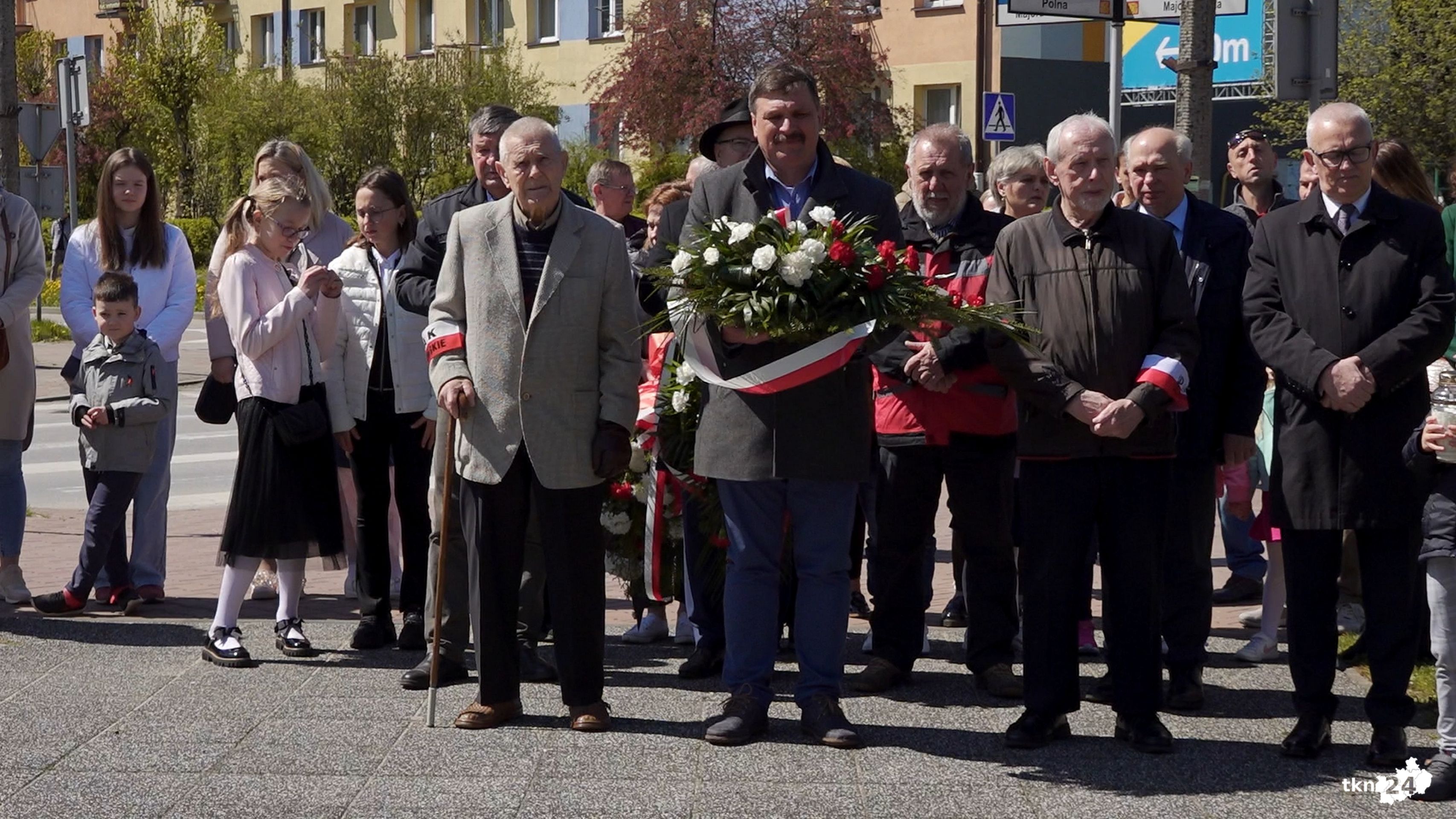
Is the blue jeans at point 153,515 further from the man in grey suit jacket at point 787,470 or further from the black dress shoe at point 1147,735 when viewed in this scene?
the black dress shoe at point 1147,735

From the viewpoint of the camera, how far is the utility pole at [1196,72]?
1163 cm

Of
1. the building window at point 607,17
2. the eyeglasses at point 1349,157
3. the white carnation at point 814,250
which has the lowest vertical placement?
the white carnation at point 814,250

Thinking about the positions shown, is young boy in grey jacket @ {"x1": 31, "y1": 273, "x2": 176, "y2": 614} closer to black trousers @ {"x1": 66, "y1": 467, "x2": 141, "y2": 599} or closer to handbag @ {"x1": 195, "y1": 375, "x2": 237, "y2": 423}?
black trousers @ {"x1": 66, "y1": 467, "x2": 141, "y2": 599}

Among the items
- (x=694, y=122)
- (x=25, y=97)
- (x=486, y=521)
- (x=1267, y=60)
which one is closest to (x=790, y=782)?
(x=486, y=521)

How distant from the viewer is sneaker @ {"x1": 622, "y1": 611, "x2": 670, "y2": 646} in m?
8.09

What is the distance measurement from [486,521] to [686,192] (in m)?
2.65

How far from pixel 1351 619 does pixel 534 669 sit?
3824 millimetres

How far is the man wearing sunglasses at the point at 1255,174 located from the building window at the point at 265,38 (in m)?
45.7

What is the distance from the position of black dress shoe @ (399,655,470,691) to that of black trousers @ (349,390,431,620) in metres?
0.82

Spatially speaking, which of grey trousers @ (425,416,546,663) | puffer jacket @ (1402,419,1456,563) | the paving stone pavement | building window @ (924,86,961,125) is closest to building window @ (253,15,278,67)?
building window @ (924,86,961,125)

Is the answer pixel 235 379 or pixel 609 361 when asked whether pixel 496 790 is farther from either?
pixel 235 379

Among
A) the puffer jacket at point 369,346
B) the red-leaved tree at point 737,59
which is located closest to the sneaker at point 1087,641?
the puffer jacket at point 369,346

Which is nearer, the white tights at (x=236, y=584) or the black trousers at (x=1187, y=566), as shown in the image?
the black trousers at (x=1187, y=566)

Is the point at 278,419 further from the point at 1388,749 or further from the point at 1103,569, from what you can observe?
the point at 1388,749
